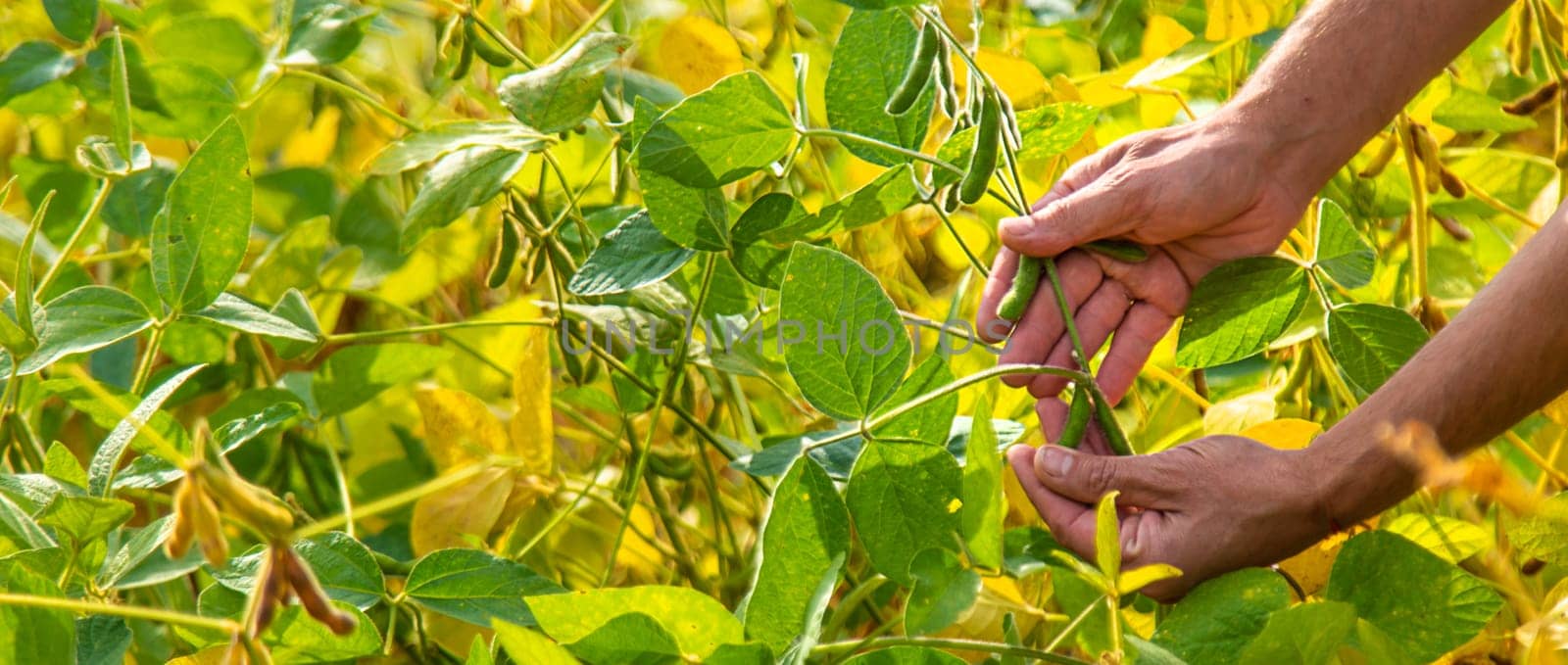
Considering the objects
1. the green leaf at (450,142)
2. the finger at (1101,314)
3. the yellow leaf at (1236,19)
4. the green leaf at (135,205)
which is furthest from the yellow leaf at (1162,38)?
the green leaf at (135,205)

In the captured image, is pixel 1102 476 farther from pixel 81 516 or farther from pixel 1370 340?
pixel 81 516

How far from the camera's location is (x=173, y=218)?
0.66m

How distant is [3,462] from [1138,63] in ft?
2.36

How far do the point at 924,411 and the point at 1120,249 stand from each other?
0.64 feet

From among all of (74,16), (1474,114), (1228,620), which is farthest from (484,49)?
(1474,114)

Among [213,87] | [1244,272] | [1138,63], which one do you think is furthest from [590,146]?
[1244,272]

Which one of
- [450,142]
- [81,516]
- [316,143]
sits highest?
[450,142]

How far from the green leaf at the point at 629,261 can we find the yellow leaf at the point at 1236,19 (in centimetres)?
37

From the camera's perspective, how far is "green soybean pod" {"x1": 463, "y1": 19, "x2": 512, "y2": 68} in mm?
795

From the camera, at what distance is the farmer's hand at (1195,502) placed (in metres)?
0.62

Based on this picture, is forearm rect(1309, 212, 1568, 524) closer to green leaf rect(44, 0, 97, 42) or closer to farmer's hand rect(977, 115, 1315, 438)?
farmer's hand rect(977, 115, 1315, 438)

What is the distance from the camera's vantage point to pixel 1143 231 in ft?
2.50

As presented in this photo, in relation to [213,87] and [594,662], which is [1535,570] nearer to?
[594,662]

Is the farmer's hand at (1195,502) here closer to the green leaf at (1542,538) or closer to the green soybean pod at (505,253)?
the green leaf at (1542,538)
